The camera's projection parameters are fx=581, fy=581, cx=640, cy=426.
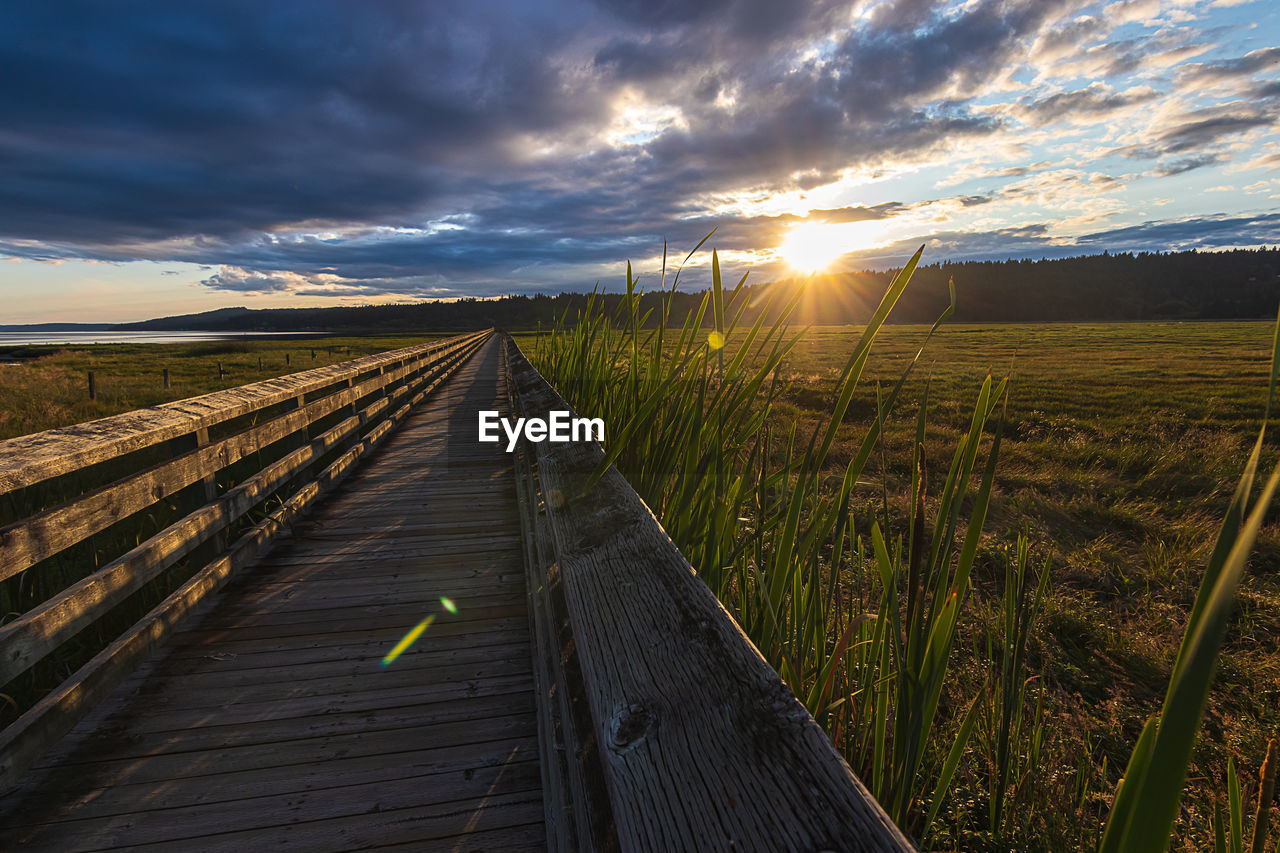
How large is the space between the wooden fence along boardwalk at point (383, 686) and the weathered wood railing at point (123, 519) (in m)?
0.01

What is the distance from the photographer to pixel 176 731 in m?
1.88

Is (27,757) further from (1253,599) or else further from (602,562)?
(1253,599)

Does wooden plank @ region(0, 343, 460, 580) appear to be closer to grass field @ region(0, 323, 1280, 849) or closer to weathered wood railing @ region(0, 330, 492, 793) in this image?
weathered wood railing @ region(0, 330, 492, 793)

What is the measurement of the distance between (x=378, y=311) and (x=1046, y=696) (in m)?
162

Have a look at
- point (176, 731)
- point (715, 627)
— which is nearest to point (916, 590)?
point (715, 627)

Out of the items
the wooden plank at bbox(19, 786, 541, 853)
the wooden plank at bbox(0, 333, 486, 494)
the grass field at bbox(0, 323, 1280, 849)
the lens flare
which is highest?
the wooden plank at bbox(0, 333, 486, 494)

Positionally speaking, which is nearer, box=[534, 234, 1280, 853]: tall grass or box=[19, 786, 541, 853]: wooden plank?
box=[534, 234, 1280, 853]: tall grass

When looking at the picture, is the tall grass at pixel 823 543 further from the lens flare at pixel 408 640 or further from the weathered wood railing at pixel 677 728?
the lens flare at pixel 408 640

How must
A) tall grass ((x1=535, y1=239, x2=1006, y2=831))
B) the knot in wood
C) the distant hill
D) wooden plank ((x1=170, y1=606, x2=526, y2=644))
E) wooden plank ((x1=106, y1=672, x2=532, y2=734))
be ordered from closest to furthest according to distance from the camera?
the knot in wood → tall grass ((x1=535, y1=239, x2=1006, y2=831)) → wooden plank ((x1=106, y1=672, x2=532, y2=734)) → wooden plank ((x1=170, y1=606, x2=526, y2=644)) → the distant hill

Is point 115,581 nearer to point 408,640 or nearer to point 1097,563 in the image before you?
point 408,640

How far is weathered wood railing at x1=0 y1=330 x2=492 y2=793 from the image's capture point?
5.48ft

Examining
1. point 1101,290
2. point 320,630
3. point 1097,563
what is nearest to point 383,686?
point 320,630

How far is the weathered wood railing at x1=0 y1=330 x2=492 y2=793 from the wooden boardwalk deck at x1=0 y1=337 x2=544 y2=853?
12 centimetres

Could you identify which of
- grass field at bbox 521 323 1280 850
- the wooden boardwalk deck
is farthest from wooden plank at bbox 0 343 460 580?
grass field at bbox 521 323 1280 850
